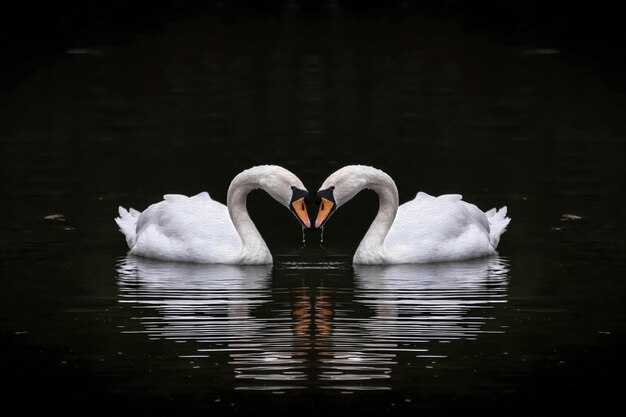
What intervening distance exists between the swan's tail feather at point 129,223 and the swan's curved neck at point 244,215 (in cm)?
120

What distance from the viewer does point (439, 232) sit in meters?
19.5

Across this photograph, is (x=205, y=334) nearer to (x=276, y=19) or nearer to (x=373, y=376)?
(x=373, y=376)

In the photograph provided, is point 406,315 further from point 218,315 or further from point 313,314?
point 218,315

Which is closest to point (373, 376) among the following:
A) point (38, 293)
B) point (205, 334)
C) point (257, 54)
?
point (205, 334)

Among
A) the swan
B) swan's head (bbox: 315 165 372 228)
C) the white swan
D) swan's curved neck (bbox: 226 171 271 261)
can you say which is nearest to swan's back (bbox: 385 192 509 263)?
the swan

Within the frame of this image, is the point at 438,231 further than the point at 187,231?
No

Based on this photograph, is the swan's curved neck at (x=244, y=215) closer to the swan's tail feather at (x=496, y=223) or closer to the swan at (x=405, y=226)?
the swan at (x=405, y=226)

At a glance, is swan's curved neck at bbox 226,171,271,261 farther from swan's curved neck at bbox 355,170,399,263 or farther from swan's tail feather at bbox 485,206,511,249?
swan's tail feather at bbox 485,206,511,249

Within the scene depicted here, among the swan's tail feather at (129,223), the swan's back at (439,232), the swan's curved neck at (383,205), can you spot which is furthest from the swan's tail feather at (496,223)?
the swan's tail feather at (129,223)

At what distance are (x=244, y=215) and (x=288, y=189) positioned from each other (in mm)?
630

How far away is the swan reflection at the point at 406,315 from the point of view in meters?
14.7

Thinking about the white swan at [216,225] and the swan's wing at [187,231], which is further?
the swan's wing at [187,231]

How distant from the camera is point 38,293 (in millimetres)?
17516

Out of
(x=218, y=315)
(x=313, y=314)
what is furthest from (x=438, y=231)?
(x=218, y=315)
